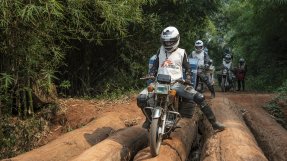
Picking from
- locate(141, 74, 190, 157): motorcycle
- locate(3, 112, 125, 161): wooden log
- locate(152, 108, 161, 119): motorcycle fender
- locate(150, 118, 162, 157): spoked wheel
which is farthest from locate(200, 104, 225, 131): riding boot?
locate(3, 112, 125, 161): wooden log

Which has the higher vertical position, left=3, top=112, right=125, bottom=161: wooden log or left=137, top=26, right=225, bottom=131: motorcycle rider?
left=137, top=26, right=225, bottom=131: motorcycle rider

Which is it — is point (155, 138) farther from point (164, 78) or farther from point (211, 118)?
point (211, 118)

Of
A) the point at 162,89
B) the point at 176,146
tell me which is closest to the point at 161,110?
the point at 162,89

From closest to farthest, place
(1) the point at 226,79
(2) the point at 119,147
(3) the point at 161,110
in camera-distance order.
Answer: (3) the point at 161,110 → (2) the point at 119,147 → (1) the point at 226,79

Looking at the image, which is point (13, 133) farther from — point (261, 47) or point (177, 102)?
point (261, 47)

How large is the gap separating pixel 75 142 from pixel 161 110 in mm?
1811

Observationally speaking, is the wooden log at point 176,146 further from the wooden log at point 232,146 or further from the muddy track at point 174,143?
the wooden log at point 232,146

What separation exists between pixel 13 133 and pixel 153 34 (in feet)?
23.9

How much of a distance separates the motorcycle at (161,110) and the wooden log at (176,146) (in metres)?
0.13

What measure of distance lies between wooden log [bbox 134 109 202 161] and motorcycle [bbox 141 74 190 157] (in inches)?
4.9

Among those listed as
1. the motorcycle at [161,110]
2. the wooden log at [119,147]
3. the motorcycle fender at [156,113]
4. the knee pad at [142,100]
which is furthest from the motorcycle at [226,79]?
the motorcycle fender at [156,113]

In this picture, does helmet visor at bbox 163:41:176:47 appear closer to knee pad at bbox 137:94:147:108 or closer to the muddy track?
knee pad at bbox 137:94:147:108

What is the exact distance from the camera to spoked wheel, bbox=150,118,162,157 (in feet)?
21.6

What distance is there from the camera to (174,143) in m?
7.58
